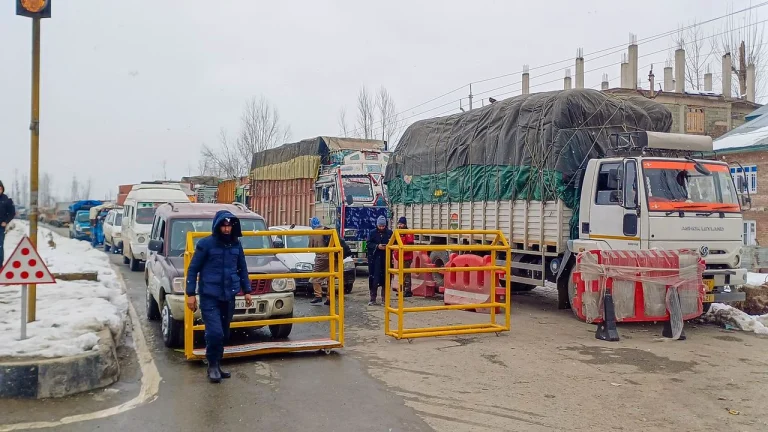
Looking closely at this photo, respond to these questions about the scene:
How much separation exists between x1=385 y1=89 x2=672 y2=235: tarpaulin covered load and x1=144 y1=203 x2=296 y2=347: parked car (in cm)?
513

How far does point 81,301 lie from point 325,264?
427 centimetres

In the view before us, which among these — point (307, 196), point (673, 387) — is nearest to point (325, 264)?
point (673, 387)

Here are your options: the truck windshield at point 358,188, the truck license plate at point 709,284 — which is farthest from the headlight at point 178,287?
the truck windshield at point 358,188

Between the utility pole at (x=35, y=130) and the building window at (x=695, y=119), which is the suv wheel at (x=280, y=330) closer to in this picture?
the utility pole at (x=35, y=130)

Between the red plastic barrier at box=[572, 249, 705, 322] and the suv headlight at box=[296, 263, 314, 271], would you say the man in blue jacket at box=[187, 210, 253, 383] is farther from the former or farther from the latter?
the suv headlight at box=[296, 263, 314, 271]

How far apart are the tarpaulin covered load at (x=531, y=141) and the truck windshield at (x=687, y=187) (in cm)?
130

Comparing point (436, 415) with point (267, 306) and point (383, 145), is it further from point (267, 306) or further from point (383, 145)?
point (383, 145)

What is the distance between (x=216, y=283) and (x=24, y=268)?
6.89 feet

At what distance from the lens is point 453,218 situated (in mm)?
14383

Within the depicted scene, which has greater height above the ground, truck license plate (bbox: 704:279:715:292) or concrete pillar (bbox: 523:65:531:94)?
concrete pillar (bbox: 523:65:531:94)

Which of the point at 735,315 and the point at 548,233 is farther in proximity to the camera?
the point at 548,233

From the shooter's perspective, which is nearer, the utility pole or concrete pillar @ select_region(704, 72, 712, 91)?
the utility pole

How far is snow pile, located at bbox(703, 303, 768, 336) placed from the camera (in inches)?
401

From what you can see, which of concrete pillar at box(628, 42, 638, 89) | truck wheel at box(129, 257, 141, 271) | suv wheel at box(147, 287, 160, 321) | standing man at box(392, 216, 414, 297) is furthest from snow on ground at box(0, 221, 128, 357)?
concrete pillar at box(628, 42, 638, 89)
